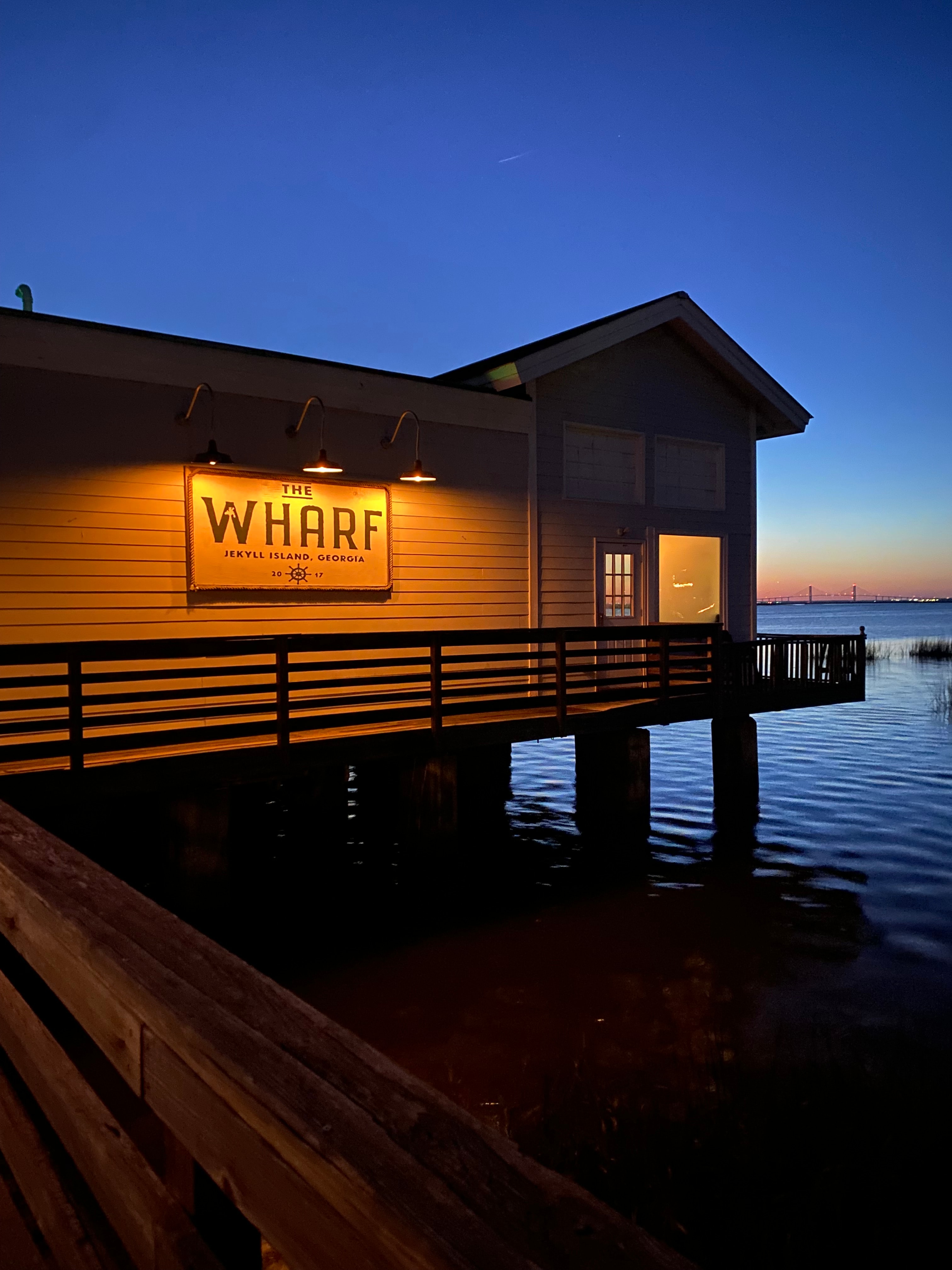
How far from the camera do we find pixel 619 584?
13.7m

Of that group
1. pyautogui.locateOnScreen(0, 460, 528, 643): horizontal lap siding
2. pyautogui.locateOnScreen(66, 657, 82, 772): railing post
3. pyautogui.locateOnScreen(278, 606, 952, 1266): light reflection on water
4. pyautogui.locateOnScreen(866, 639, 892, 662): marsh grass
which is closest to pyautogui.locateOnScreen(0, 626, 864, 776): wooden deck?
pyautogui.locateOnScreen(66, 657, 82, 772): railing post

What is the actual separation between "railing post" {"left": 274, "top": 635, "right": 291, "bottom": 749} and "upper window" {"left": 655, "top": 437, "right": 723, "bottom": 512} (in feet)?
25.2

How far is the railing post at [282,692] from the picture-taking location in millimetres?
8117

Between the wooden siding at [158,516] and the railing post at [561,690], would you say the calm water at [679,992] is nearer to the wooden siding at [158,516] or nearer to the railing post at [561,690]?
the railing post at [561,690]

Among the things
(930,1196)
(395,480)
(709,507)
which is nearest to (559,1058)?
(930,1196)

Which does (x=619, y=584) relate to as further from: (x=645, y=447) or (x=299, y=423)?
(x=299, y=423)

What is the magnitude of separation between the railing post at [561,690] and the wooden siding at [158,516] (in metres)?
1.89

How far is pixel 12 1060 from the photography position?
259 centimetres

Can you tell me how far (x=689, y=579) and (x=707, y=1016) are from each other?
10.1 m

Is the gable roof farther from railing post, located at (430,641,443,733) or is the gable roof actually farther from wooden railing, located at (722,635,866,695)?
railing post, located at (430,641,443,733)

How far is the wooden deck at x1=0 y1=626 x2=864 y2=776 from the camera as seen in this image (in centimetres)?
743

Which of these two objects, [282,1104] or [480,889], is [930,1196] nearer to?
[282,1104]

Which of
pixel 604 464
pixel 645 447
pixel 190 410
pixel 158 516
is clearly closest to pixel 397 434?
pixel 190 410

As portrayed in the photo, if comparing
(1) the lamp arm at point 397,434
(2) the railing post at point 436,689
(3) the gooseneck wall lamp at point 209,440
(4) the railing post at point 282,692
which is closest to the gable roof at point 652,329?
(1) the lamp arm at point 397,434
